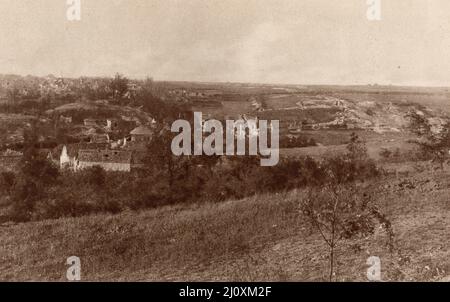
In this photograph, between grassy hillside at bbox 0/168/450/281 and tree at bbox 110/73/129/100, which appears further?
tree at bbox 110/73/129/100

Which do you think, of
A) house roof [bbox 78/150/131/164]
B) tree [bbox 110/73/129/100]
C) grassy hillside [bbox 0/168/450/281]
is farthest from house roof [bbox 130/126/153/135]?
grassy hillside [bbox 0/168/450/281]

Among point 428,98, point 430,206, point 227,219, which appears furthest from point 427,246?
point 428,98

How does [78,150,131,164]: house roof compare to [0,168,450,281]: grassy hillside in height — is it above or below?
above

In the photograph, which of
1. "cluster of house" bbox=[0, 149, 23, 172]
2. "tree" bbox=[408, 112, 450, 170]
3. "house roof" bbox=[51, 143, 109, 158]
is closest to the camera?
"cluster of house" bbox=[0, 149, 23, 172]

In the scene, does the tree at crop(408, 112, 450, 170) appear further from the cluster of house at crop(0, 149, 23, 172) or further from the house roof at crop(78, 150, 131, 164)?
the cluster of house at crop(0, 149, 23, 172)

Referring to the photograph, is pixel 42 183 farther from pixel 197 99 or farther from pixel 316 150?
pixel 316 150

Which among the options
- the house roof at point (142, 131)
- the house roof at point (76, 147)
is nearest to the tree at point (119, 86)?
the house roof at point (142, 131)

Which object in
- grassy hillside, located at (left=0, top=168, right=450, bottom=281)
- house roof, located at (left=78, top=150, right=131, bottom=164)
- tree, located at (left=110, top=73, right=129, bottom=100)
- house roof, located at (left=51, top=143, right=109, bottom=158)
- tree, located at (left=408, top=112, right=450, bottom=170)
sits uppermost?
tree, located at (left=110, top=73, right=129, bottom=100)
